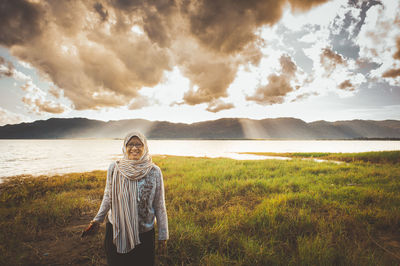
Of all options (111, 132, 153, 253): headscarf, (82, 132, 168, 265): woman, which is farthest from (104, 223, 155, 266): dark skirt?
(111, 132, 153, 253): headscarf

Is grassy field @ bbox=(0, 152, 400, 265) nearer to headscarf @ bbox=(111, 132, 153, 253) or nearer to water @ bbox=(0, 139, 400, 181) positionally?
headscarf @ bbox=(111, 132, 153, 253)

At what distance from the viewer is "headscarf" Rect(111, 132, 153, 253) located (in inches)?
103

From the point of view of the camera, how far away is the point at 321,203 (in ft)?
21.9

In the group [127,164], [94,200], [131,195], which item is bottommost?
[94,200]

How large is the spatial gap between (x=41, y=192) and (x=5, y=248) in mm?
7155

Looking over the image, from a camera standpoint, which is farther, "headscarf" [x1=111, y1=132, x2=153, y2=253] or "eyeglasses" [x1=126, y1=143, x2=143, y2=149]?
"eyeglasses" [x1=126, y1=143, x2=143, y2=149]

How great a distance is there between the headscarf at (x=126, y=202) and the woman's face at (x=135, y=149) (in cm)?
13

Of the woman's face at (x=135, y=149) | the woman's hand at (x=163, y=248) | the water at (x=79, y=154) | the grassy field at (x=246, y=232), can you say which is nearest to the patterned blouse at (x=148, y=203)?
the woman's hand at (x=163, y=248)

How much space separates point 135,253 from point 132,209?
69 cm

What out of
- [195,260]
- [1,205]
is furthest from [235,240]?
[1,205]

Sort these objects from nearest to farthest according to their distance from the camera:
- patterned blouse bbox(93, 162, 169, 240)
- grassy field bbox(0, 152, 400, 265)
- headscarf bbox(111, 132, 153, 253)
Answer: headscarf bbox(111, 132, 153, 253) → patterned blouse bbox(93, 162, 169, 240) → grassy field bbox(0, 152, 400, 265)

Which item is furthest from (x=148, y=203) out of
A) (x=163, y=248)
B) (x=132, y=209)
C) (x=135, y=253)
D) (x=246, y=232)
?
(x=246, y=232)

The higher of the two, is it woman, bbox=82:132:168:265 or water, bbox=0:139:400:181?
woman, bbox=82:132:168:265

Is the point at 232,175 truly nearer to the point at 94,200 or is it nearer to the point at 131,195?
the point at 94,200
